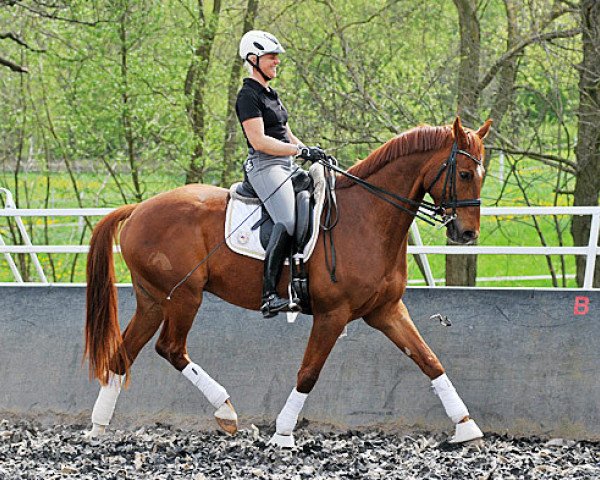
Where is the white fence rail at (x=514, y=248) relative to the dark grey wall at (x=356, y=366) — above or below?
above

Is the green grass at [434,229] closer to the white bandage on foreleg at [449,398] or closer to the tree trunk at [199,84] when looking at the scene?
the tree trunk at [199,84]

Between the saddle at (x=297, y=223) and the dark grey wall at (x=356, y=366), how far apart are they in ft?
4.03

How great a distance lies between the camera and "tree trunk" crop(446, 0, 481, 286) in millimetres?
12969

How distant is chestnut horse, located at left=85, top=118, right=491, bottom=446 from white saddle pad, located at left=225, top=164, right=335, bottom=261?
3.3 inches

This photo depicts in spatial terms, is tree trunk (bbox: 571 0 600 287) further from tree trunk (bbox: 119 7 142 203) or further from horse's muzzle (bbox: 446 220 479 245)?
tree trunk (bbox: 119 7 142 203)

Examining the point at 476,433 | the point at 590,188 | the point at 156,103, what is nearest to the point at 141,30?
the point at 156,103

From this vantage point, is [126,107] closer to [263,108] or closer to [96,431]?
[96,431]

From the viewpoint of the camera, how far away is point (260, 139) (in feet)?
20.8

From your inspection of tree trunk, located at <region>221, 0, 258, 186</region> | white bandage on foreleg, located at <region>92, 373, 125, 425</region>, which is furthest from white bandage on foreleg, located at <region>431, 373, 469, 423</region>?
tree trunk, located at <region>221, 0, 258, 186</region>

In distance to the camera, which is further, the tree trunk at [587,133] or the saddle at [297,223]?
the tree trunk at [587,133]

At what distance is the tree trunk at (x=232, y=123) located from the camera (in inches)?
609

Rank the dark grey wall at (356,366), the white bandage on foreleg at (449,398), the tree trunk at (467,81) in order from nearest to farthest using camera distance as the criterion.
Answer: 1. the white bandage on foreleg at (449,398)
2. the dark grey wall at (356,366)
3. the tree trunk at (467,81)

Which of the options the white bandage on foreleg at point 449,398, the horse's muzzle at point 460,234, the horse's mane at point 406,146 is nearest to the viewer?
the horse's muzzle at point 460,234

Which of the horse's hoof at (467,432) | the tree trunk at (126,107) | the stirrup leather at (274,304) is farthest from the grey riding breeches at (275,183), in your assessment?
the tree trunk at (126,107)
